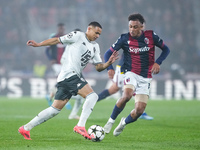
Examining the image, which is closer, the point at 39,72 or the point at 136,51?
the point at 136,51

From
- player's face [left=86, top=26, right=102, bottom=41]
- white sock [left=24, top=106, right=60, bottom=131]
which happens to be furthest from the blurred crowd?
white sock [left=24, top=106, right=60, bottom=131]

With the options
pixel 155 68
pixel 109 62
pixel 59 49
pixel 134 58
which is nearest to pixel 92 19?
pixel 59 49

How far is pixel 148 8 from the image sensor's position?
25.2 metres

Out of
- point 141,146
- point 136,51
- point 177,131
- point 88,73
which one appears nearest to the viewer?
point 141,146

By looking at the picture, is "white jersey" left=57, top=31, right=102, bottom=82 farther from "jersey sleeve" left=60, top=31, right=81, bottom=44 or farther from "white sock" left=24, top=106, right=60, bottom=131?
"white sock" left=24, top=106, right=60, bottom=131

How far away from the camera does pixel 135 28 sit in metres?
→ 7.04

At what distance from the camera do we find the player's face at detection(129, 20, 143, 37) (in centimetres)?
698

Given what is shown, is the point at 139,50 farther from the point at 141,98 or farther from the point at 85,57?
the point at 85,57

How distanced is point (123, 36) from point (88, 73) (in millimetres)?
13200

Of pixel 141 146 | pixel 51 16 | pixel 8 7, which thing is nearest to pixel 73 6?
pixel 51 16

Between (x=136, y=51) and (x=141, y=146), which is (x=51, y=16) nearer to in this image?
(x=136, y=51)

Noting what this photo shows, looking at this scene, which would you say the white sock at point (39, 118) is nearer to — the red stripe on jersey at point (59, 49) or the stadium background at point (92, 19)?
the red stripe on jersey at point (59, 49)

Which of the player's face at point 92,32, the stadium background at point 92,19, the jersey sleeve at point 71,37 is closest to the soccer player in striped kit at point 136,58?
the player's face at point 92,32

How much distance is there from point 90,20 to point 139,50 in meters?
17.2
